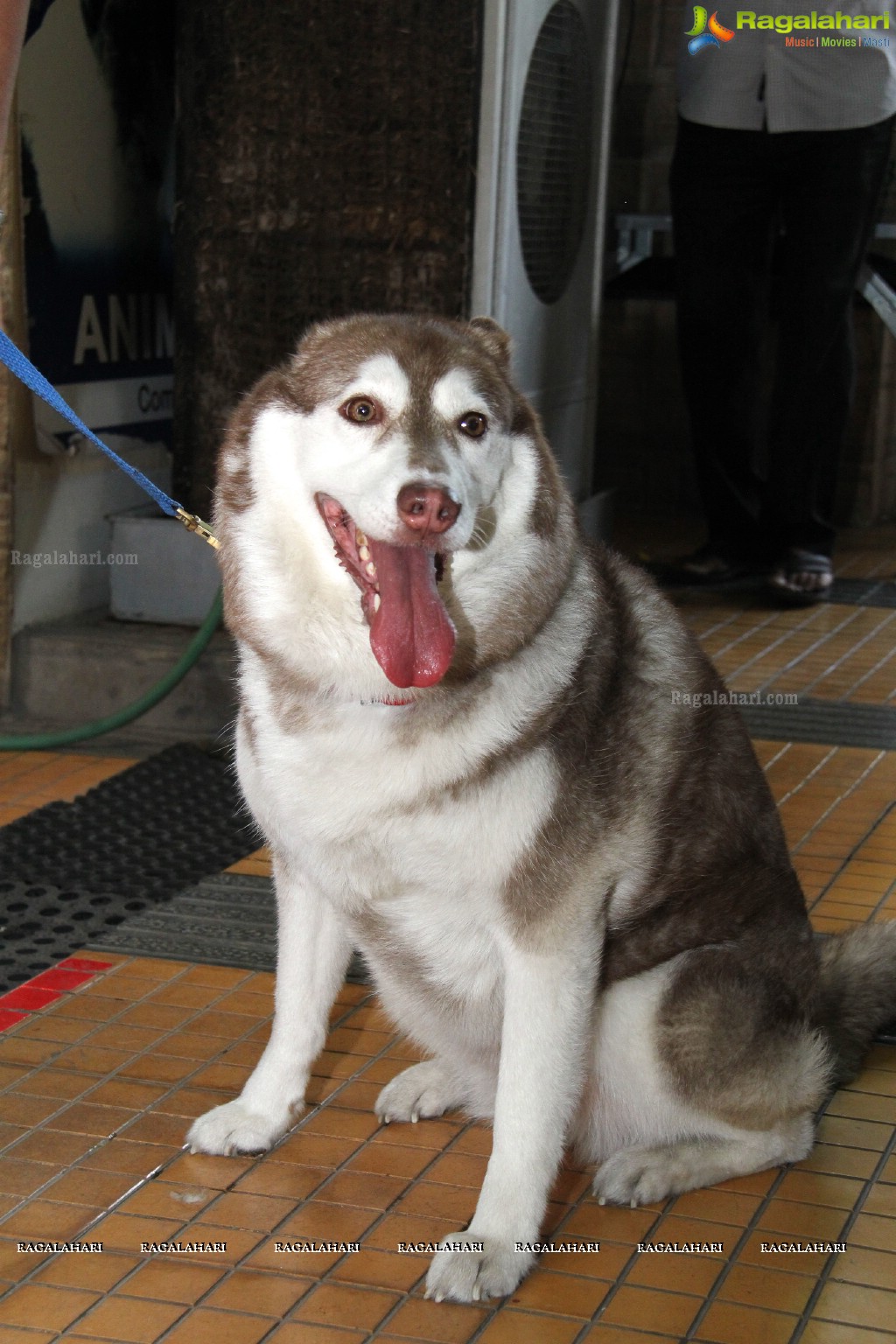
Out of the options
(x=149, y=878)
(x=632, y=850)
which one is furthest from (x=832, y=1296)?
(x=149, y=878)

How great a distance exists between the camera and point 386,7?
438cm

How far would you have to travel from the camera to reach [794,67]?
5441 millimetres

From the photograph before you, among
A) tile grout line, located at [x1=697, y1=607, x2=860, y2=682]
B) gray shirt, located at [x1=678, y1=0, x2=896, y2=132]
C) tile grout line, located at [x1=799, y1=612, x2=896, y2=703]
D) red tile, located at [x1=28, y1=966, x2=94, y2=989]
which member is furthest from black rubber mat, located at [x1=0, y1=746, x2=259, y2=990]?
gray shirt, located at [x1=678, y1=0, x2=896, y2=132]

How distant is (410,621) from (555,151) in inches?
140

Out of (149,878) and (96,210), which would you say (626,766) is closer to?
(149,878)

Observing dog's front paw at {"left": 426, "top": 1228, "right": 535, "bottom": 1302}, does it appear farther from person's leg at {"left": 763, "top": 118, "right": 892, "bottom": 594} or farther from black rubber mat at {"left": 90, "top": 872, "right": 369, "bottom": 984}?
person's leg at {"left": 763, "top": 118, "right": 892, "bottom": 594}

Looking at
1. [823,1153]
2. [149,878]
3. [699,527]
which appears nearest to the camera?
[823,1153]

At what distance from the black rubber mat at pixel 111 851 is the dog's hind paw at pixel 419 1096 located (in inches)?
32.8

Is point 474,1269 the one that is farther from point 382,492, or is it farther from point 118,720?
point 118,720

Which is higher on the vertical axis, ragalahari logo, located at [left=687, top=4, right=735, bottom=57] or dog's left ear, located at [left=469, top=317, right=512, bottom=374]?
ragalahari logo, located at [left=687, top=4, right=735, bottom=57]

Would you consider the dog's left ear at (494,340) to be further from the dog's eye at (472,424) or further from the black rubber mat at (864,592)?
the black rubber mat at (864,592)

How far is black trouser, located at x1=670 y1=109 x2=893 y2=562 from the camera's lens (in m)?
5.57

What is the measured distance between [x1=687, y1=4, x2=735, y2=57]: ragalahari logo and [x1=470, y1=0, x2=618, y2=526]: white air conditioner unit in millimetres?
305

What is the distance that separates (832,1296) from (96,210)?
4061 millimetres
